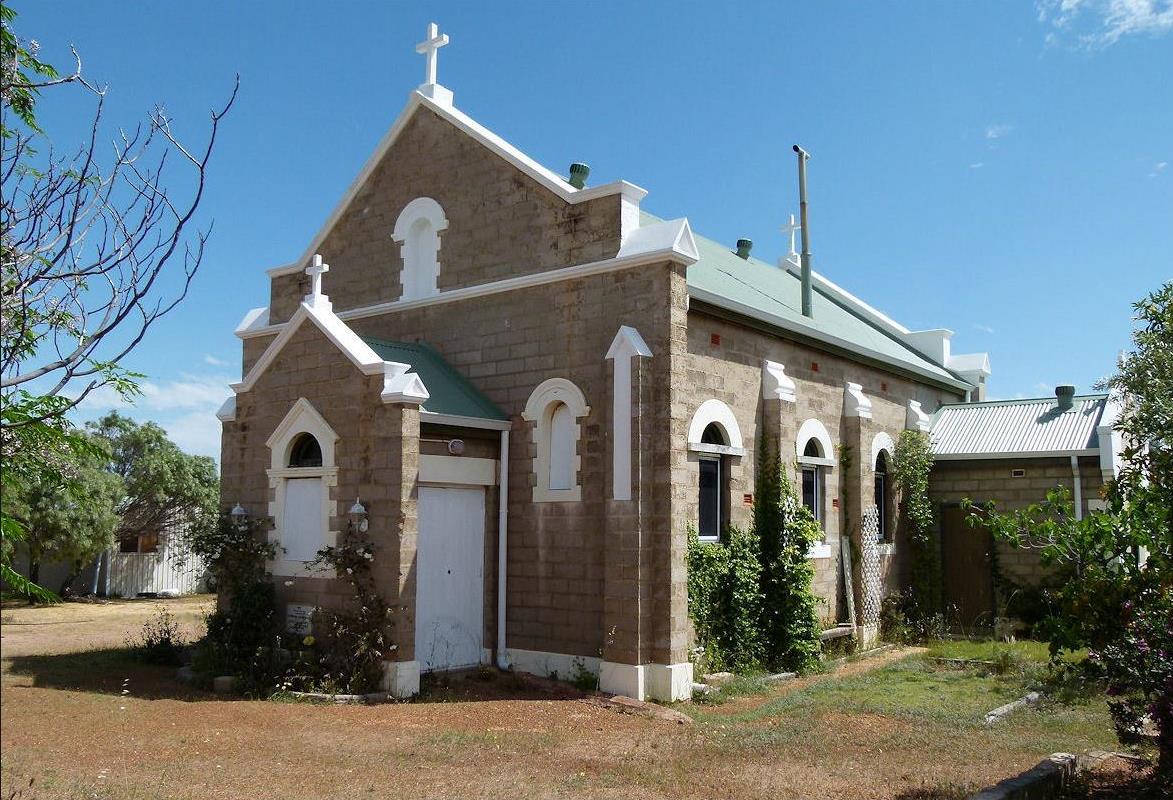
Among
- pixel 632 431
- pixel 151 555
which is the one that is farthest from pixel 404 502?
pixel 151 555

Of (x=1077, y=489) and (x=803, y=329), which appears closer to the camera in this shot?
(x=803, y=329)

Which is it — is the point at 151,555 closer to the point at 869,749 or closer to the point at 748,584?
the point at 748,584

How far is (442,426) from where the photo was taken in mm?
13602

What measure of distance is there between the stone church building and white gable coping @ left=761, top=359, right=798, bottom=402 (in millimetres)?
40

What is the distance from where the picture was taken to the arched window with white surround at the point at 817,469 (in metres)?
16.6

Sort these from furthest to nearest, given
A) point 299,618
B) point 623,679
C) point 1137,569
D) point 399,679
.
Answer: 1. point 299,618
2. point 623,679
3. point 399,679
4. point 1137,569

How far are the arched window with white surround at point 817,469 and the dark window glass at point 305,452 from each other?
25.3 feet

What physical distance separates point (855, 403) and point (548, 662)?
24.5ft

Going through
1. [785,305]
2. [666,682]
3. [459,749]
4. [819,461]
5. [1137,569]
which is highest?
[785,305]

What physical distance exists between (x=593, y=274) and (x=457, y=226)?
2.92 meters

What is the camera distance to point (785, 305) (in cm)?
1828

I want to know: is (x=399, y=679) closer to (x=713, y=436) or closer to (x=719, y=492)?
(x=719, y=492)

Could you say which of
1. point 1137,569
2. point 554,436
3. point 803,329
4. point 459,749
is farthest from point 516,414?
point 1137,569

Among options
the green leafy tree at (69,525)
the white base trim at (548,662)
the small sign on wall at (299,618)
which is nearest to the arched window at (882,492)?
the white base trim at (548,662)
